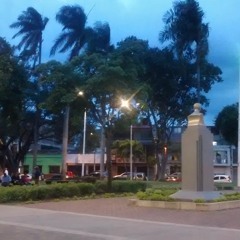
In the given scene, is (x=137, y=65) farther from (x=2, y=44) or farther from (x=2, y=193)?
(x=2, y=44)

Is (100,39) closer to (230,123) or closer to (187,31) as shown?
(187,31)

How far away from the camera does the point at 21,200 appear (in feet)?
71.8

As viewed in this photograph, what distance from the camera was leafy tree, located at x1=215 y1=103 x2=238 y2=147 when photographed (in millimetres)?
58781

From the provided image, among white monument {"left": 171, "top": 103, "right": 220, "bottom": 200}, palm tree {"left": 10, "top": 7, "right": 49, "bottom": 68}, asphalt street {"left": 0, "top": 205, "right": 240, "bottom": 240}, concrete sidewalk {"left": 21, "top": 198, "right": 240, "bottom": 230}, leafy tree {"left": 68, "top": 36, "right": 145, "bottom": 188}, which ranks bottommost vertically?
asphalt street {"left": 0, "top": 205, "right": 240, "bottom": 240}

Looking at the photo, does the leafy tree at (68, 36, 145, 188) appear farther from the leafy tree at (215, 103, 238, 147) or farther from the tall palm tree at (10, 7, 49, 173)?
the leafy tree at (215, 103, 238, 147)

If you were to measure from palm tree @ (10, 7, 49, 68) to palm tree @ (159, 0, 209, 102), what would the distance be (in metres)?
10.5

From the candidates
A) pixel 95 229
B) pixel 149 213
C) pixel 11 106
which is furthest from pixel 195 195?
pixel 11 106

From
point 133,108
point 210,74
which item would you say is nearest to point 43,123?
point 210,74

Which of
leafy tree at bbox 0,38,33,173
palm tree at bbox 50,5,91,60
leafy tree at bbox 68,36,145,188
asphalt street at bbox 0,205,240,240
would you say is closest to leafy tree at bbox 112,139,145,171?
leafy tree at bbox 0,38,33,173

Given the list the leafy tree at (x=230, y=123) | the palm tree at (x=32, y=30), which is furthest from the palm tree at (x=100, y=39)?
the leafy tree at (x=230, y=123)

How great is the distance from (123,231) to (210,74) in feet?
109

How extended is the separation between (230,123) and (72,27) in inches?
959

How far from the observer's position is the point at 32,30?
1813 inches

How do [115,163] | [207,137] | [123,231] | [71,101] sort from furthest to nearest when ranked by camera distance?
[115,163], [71,101], [207,137], [123,231]
